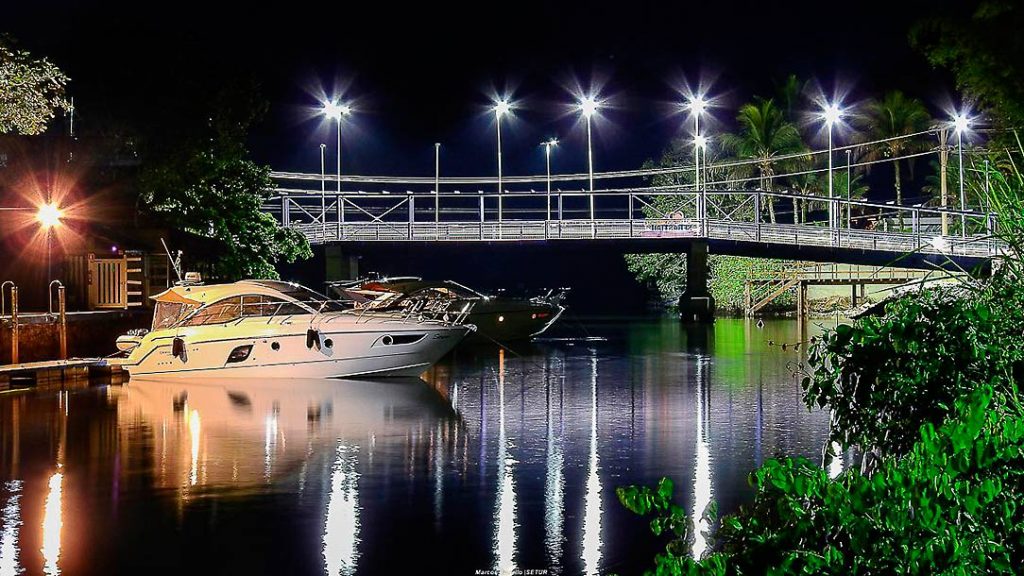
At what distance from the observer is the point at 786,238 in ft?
233

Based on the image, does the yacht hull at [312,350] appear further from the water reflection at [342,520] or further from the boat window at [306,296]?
the water reflection at [342,520]

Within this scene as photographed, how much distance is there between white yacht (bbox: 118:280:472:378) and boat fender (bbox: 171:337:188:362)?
0.02m

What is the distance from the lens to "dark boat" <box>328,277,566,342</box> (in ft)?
139

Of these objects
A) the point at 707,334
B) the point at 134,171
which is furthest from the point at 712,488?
the point at 707,334

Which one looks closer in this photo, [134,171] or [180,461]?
[180,461]

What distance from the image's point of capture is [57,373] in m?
28.2

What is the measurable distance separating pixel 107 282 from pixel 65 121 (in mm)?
8975

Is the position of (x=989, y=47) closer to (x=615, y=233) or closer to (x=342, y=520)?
(x=342, y=520)

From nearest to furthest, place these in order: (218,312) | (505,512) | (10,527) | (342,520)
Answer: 1. (10,527)
2. (342,520)
3. (505,512)
4. (218,312)

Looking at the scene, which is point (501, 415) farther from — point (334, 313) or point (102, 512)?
point (102, 512)

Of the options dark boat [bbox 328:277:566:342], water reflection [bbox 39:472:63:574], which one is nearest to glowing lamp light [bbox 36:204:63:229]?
dark boat [bbox 328:277:566:342]

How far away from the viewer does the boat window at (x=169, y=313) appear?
29.9m

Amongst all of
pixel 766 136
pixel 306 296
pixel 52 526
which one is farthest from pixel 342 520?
pixel 766 136

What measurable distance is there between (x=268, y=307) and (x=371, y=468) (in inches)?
595
